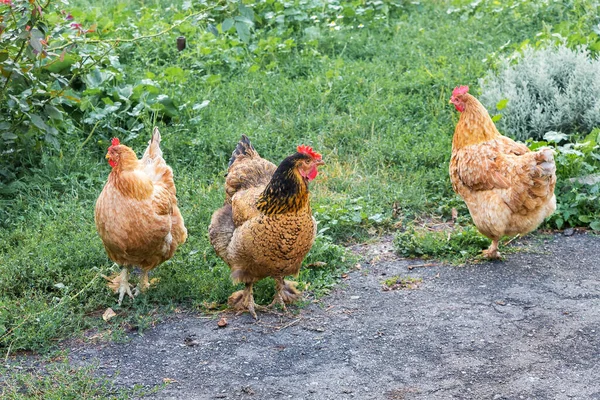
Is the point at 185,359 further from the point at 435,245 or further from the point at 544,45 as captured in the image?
the point at 544,45

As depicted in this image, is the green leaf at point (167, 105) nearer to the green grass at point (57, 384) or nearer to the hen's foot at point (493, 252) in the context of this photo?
the hen's foot at point (493, 252)

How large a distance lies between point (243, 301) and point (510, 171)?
7.59 ft

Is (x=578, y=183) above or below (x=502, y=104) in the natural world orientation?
below

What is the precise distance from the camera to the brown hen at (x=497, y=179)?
603 cm

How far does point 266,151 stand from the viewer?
8.08 metres

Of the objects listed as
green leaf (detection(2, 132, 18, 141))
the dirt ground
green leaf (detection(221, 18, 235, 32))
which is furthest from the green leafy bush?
green leaf (detection(2, 132, 18, 141))

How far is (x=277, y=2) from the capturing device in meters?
10.8

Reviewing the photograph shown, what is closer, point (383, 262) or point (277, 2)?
point (383, 262)

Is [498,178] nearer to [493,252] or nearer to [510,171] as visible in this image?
[510,171]

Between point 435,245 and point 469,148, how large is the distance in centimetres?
86

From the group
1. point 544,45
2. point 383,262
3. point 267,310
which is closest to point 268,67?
point 544,45

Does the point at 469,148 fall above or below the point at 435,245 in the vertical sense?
above

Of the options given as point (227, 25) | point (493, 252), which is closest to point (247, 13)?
point (227, 25)

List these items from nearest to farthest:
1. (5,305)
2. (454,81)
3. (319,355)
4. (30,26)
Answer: (319,355) → (5,305) → (30,26) → (454,81)
